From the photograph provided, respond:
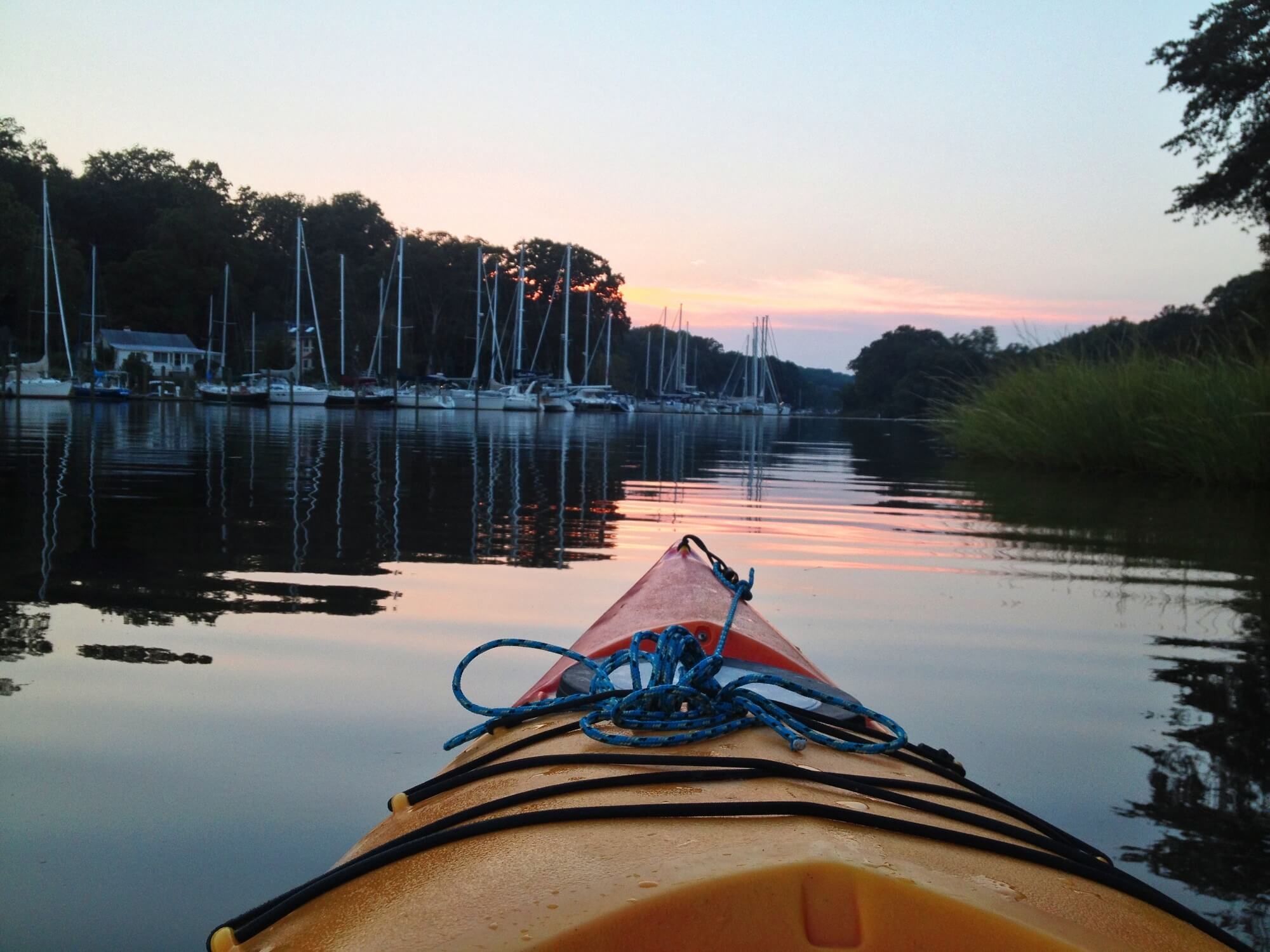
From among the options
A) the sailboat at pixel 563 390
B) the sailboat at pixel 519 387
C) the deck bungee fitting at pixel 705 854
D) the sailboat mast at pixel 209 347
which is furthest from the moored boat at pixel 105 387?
the deck bungee fitting at pixel 705 854

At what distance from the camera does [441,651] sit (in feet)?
14.4

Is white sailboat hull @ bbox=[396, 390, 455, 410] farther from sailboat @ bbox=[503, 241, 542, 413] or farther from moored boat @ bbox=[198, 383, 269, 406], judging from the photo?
moored boat @ bbox=[198, 383, 269, 406]

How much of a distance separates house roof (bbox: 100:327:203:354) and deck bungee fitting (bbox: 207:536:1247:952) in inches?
2409

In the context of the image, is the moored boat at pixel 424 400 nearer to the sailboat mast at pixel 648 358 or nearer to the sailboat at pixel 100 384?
the sailboat at pixel 100 384

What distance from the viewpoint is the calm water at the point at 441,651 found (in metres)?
2.55

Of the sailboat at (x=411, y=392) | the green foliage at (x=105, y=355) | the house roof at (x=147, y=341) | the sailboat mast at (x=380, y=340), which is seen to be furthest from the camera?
the house roof at (x=147, y=341)

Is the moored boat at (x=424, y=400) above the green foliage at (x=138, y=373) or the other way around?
the other way around

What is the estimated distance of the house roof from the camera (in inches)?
2222

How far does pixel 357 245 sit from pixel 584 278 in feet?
49.9

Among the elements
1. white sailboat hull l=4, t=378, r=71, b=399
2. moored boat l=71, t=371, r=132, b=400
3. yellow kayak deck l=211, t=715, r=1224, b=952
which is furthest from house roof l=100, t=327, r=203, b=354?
yellow kayak deck l=211, t=715, r=1224, b=952

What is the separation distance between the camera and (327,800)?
2785 mm

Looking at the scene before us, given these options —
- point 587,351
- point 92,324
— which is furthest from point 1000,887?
point 587,351

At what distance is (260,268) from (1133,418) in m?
63.4

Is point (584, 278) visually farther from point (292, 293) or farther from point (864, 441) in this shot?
point (864, 441)
